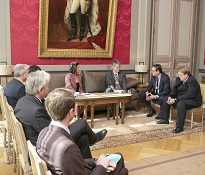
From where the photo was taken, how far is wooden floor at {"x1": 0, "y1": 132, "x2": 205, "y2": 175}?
3.90 metres

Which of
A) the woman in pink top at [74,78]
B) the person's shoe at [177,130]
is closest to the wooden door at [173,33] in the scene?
the woman in pink top at [74,78]

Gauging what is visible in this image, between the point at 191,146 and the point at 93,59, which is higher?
the point at 93,59

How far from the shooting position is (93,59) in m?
6.95

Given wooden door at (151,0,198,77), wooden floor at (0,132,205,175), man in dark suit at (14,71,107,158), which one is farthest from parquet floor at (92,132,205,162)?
wooden door at (151,0,198,77)

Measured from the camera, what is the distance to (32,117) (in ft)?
8.01

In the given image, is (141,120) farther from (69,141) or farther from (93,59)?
(69,141)

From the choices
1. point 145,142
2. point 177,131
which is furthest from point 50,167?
point 177,131

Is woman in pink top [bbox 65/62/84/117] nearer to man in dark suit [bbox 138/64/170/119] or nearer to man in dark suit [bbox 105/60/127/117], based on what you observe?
man in dark suit [bbox 105/60/127/117]

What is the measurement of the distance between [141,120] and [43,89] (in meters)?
3.42

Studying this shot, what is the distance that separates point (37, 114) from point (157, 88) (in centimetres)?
420

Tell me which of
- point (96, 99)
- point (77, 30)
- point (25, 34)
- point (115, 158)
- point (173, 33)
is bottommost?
point (115, 158)

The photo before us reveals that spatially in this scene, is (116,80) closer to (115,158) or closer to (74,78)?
(74,78)

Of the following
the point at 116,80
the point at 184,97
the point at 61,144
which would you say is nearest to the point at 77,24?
the point at 116,80

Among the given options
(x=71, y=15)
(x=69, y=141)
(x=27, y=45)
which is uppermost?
(x=71, y=15)
